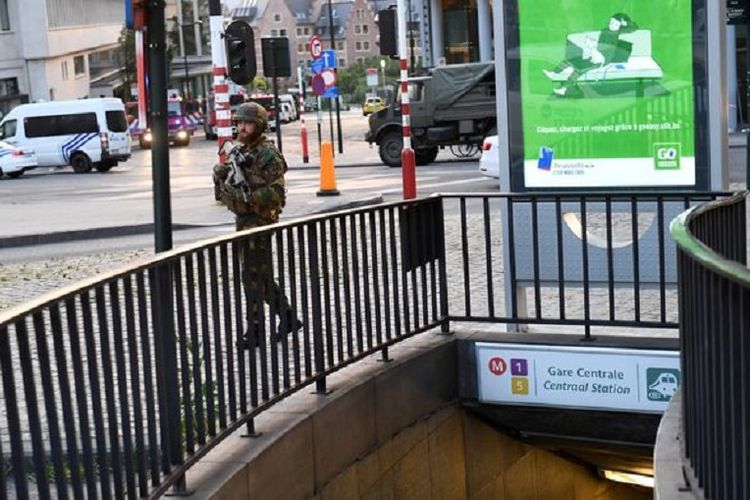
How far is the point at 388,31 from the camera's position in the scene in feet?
84.3

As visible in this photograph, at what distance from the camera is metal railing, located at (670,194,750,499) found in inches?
172

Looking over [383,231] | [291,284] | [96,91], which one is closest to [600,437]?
[383,231]

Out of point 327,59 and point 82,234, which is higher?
point 327,59

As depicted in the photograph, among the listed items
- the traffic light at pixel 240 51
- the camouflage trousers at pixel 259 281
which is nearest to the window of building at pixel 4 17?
the traffic light at pixel 240 51

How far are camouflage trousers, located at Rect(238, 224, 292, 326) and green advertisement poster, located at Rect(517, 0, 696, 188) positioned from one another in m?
2.89

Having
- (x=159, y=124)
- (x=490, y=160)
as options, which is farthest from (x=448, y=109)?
(x=159, y=124)

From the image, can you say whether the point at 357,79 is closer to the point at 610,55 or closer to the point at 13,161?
the point at 13,161

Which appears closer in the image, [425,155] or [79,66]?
[425,155]

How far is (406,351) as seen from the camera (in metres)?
8.74

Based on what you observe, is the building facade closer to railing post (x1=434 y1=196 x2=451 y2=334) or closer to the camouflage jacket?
the camouflage jacket

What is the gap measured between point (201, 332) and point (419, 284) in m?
2.98

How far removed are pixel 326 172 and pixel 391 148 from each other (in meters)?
10.8

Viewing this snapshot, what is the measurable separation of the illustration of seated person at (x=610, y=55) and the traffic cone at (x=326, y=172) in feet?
51.3

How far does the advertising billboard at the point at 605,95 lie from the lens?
9.03 meters
